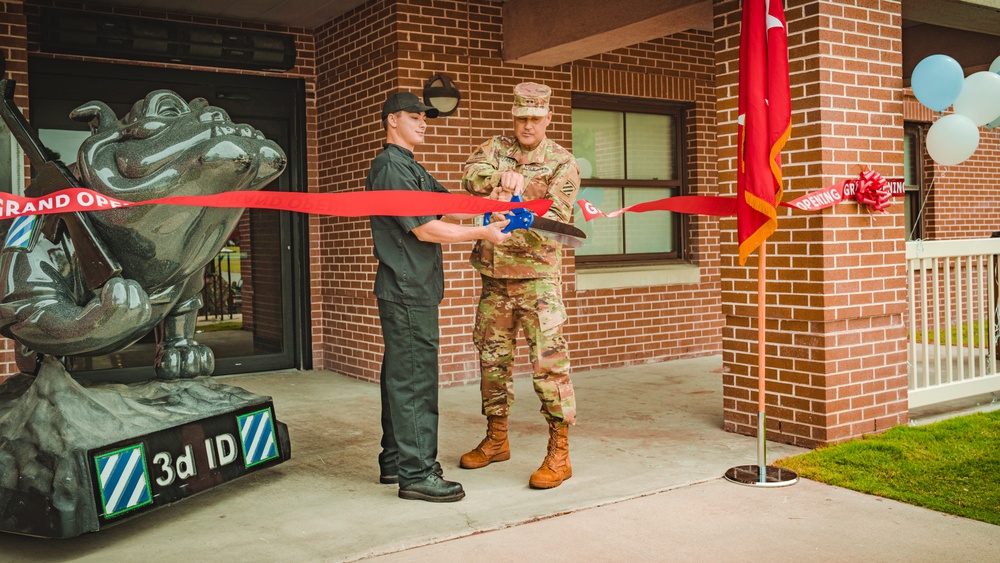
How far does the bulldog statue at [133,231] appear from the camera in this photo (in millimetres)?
3510

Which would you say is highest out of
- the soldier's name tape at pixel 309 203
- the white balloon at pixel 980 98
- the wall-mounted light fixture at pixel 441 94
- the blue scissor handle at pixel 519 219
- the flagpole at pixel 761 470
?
the wall-mounted light fixture at pixel 441 94

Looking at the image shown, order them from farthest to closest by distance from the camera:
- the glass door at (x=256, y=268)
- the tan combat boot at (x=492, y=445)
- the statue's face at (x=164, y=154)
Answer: the glass door at (x=256, y=268) → the tan combat boot at (x=492, y=445) → the statue's face at (x=164, y=154)

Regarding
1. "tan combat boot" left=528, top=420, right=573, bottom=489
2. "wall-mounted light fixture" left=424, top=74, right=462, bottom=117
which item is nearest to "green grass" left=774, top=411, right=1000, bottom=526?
"tan combat boot" left=528, top=420, right=573, bottom=489

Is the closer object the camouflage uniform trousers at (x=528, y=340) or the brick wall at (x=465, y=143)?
the camouflage uniform trousers at (x=528, y=340)

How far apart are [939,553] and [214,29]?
689 centimetres

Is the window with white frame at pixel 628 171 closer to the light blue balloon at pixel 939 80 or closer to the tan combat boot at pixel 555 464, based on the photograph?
the light blue balloon at pixel 939 80

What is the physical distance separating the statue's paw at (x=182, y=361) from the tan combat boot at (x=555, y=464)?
68.8 inches

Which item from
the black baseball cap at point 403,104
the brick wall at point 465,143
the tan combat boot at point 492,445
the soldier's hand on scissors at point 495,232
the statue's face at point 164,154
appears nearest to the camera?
the statue's face at point 164,154

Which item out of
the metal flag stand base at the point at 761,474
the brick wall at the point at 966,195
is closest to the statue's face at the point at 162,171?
the metal flag stand base at the point at 761,474

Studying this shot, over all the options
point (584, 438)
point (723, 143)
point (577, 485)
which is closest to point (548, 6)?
point (723, 143)

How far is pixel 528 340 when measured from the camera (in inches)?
177

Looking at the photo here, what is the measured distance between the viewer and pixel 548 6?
23.6 ft

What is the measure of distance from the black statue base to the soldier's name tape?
0.70 meters

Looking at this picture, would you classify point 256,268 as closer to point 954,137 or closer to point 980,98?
point 954,137
